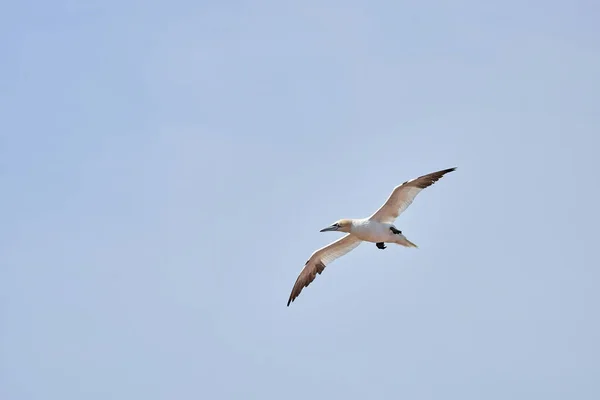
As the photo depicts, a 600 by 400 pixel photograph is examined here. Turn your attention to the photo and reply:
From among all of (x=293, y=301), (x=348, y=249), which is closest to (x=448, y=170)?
(x=348, y=249)

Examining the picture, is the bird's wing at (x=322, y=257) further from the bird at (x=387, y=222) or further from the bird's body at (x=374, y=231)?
the bird's body at (x=374, y=231)

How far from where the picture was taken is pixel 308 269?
42.0 metres

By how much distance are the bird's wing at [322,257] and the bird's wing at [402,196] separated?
228 centimetres

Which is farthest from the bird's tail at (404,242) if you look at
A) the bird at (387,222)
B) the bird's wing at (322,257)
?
the bird's wing at (322,257)

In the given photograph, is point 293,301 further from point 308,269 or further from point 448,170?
point 448,170

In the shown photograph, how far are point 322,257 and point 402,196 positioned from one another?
4535 millimetres

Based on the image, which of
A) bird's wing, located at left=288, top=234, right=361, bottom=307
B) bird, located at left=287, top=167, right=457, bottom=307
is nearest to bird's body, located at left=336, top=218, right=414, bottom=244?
bird, located at left=287, top=167, right=457, bottom=307

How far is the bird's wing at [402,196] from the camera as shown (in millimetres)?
37938

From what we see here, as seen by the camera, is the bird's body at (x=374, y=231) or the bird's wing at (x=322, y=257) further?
the bird's wing at (x=322, y=257)

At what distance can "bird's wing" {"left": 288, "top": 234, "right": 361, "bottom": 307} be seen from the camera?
41.2 m

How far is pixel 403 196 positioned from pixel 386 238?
4.84 ft

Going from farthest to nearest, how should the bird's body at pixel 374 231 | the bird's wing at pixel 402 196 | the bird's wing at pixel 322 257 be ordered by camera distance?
the bird's wing at pixel 322 257 < the bird's body at pixel 374 231 < the bird's wing at pixel 402 196

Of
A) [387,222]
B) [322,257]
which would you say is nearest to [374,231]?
[387,222]

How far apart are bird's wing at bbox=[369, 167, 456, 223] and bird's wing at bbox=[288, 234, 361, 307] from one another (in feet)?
7.50
